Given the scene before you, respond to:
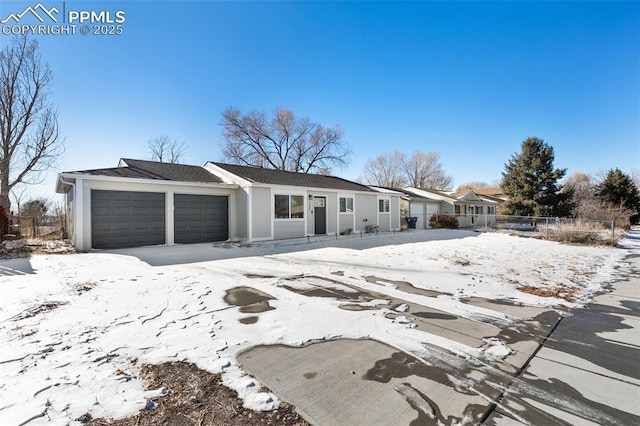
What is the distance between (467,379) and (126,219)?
37.4ft

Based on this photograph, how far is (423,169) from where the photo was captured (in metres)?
43.0

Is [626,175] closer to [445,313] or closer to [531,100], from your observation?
[531,100]

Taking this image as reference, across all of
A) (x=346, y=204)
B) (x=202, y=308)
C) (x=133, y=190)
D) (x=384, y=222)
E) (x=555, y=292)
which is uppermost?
(x=133, y=190)

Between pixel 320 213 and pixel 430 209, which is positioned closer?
pixel 320 213

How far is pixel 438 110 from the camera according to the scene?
18.6 metres

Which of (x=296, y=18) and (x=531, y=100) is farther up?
(x=296, y=18)

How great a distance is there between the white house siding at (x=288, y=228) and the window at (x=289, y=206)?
195 millimetres

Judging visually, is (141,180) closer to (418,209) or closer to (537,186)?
(418,209)

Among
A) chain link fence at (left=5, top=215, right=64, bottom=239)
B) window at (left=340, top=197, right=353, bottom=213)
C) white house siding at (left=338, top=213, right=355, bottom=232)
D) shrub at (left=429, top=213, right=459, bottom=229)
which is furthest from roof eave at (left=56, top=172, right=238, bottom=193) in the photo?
shrub at (left=429, top=213, right=459, bottom=229)

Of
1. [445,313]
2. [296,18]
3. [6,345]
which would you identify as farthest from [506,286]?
[296,18]

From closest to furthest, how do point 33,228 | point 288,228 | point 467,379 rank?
point 467,379
point 288,228
point 33,228

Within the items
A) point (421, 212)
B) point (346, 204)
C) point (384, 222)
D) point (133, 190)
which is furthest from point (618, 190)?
point (133, 190)

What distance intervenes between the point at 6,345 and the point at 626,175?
4292 centimetres

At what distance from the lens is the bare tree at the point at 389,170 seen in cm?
4334
